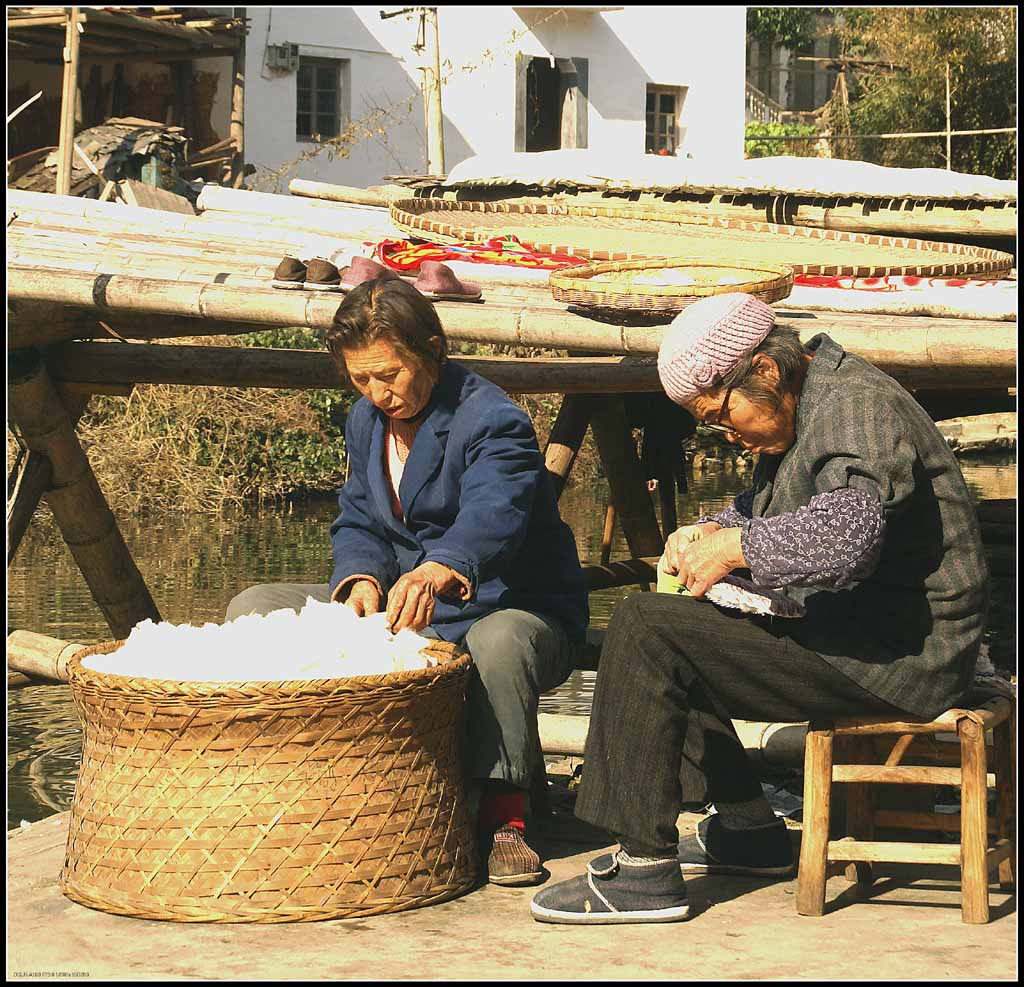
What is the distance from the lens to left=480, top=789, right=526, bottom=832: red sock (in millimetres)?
3574

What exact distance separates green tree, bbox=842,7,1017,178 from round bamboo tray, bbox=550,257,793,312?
1852 centimetres

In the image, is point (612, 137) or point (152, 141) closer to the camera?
point (152, 141)

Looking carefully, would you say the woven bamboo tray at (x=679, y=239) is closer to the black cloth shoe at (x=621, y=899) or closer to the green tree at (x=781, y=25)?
the black cloth shoe at (x=621, y=899)

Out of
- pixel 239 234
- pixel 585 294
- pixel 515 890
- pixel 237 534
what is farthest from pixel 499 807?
pixel 237 534

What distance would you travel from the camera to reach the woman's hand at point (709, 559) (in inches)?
121

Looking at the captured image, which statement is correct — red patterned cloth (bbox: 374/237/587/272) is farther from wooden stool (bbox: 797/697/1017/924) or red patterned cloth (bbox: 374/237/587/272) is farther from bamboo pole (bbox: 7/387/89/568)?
wooden stool (bbox: 797/697/1017/924)

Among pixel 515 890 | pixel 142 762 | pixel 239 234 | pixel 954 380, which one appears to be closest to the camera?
pixel 142 762

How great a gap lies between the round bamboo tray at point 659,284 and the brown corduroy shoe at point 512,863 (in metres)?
1.32

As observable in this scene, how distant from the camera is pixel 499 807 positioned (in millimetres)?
3594

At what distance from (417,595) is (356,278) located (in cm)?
137

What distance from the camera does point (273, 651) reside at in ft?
10.6

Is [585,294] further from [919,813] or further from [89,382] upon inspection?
[89,382]

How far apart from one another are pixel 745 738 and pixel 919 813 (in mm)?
658

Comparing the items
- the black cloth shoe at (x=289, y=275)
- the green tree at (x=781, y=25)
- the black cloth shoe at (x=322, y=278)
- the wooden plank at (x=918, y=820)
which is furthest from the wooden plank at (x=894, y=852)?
the green tree at (x=781, y=25)
